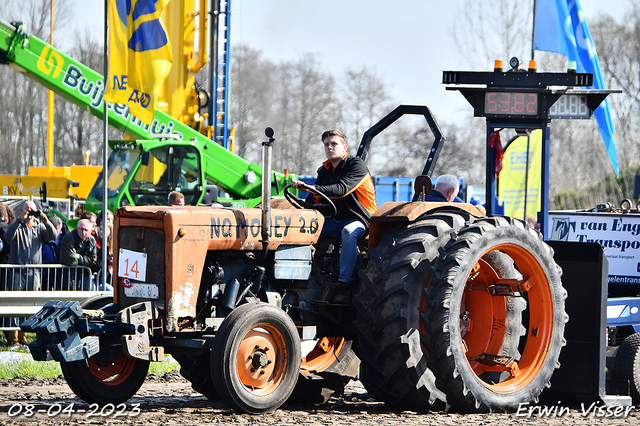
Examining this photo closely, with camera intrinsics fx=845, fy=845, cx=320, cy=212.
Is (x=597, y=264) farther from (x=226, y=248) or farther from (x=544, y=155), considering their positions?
(x=226, y=248)

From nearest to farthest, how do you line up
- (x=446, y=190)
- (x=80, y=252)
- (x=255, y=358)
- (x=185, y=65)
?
(x=255, y=358) < (x=446, y=190) < (x=80, y=252) < (x=185, y=65)

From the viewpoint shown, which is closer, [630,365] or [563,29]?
[630,365]

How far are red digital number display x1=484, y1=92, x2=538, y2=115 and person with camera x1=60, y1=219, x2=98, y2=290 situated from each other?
5295mm

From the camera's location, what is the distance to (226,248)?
5.91 meters

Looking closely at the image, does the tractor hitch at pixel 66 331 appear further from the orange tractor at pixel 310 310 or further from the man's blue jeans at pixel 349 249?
the man's blue jeans at pixel 349 249

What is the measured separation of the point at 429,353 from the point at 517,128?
271cm

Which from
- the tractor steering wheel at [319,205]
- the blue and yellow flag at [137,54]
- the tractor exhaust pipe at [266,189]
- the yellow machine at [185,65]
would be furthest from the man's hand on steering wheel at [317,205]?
the yellow machine at [185,65]

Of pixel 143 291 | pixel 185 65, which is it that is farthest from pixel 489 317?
pixel 185 65

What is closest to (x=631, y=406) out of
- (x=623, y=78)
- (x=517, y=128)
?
(x=517, y=128)

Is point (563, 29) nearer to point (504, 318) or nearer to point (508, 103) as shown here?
point (508, 103)

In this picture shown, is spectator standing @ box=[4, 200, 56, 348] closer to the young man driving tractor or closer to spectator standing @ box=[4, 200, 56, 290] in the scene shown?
spectator standing @ box=[4, 200, 56, 290]

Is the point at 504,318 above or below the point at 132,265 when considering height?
below

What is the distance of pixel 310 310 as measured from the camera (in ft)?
20.9

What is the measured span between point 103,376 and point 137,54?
6.48 meters
